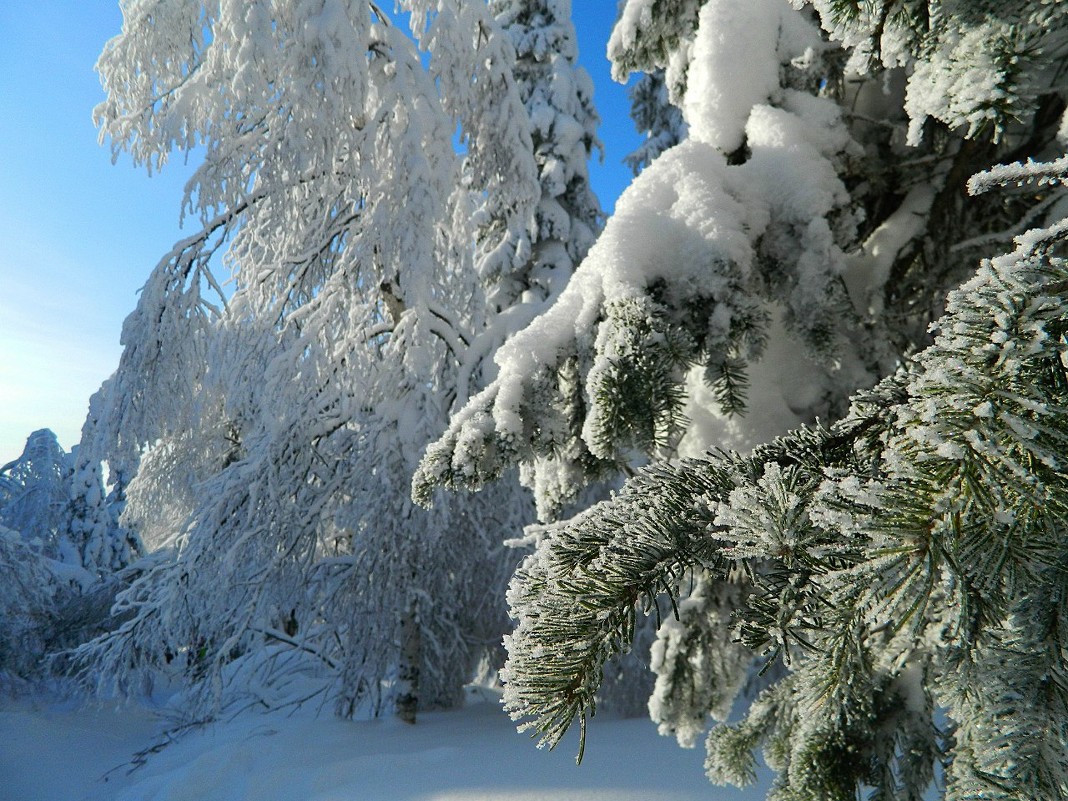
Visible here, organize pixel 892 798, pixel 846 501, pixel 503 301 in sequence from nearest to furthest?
pixel 846 501 → pixel 892 798 → pixel 503 301

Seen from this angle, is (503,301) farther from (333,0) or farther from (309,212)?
(333,0)

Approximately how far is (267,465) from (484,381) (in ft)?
7.47

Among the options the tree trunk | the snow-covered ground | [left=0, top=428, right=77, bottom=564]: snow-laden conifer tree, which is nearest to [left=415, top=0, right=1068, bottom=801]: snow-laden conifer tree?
the snow-covered ground

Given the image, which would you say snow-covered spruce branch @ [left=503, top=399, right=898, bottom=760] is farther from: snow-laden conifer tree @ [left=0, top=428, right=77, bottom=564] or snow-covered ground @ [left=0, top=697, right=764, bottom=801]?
snow-laden conifer tree @ [left=0, top=428, right=77, bottom=564]

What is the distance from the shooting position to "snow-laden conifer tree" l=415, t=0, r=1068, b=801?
52 centimetres

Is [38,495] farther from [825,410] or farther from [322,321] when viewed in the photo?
[825,410]

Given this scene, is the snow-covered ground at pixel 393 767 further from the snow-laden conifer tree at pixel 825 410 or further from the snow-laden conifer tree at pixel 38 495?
the snow-laden conifer tree at pixel 38 495

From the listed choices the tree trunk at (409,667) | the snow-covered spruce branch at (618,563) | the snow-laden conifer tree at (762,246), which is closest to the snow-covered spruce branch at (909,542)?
the snow-covered spruce branch at (618,563)

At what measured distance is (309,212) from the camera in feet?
20.7

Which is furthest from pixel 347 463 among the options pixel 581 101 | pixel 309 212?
pixel 581 101

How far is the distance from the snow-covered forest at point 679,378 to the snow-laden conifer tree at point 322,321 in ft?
0.12

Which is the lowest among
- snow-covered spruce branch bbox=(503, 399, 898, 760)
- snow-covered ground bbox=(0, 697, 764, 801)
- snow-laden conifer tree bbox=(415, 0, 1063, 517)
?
snow-covered ground bbox=(0, 697, 764, 801)

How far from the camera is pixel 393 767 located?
5.25 metres

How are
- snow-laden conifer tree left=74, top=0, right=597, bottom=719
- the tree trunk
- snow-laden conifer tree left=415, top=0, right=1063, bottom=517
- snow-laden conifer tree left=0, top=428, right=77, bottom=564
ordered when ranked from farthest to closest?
1. snow-laden conifer tree left=0, top=428, right=77, bottom=564
2. the tree trunk
3. snow-laden conifer tree left=74, top=0, right=597, bottom=719
4. snow-laden conifer tree left=415, top=0, right=1063, bottom=517
